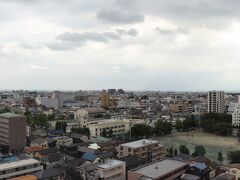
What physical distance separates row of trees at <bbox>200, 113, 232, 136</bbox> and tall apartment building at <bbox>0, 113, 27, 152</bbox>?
18.1 m

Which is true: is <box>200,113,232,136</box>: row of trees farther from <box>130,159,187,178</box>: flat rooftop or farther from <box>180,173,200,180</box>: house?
<box>180,173,200,180</box>: house

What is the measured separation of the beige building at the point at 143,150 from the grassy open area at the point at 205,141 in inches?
A: 167

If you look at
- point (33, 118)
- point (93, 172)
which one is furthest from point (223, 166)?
point (33, 118)

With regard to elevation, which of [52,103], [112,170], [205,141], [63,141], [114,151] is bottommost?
[205,141]

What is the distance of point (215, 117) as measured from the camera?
109 feet

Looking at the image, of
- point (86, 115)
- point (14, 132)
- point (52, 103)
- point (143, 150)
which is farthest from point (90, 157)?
point (52, 103)

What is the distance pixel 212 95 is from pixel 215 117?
8160 mm

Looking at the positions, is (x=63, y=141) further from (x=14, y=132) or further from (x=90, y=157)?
(x=90, y=157)

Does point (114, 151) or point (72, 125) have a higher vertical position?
point (72, 125)

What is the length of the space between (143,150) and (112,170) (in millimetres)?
4365

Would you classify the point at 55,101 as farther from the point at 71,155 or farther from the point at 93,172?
the point at 93,172

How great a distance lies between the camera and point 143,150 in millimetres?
17500

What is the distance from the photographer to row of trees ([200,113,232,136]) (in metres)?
28.2

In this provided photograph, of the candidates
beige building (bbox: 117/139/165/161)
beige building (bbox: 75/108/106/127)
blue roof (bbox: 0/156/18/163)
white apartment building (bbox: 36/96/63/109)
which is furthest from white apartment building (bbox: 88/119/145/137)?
white apartment building (bbox: 36/96/63/109)
